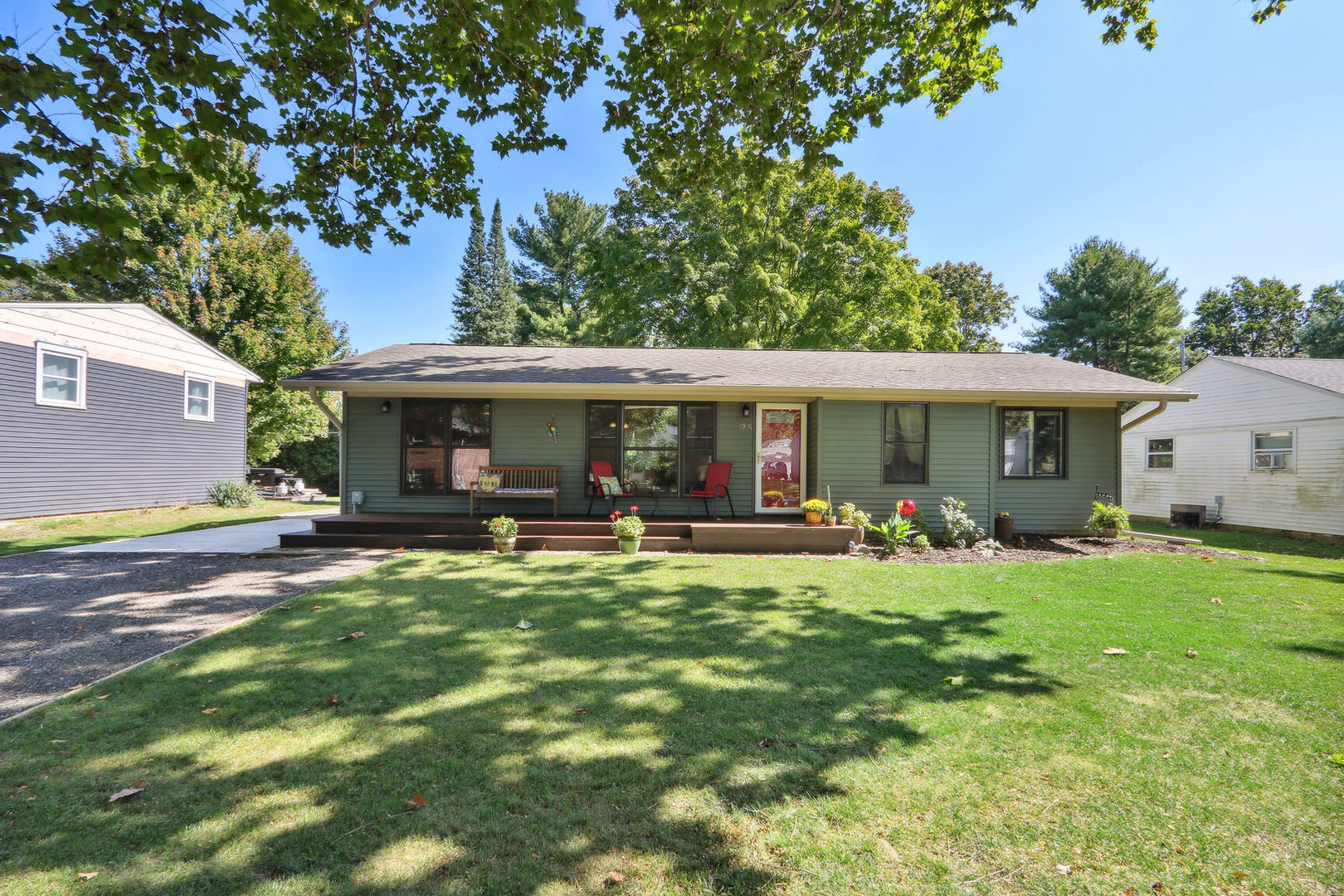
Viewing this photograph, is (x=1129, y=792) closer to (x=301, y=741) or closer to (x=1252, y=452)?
(x=301, y=741)

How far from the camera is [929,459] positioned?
9141mm

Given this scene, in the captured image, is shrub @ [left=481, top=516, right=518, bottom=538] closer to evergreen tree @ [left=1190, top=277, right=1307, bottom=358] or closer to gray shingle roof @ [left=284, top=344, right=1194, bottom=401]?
gray shingle roof @ [left=284, top=344, right=1194, bottom=401]

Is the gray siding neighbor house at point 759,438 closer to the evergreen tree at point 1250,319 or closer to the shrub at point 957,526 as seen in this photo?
the shrub at point 957,526

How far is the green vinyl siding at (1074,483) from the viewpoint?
370 inches

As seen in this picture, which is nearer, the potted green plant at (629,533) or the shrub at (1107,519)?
the potted green plant at (629,533)

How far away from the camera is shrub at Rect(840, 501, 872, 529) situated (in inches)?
328

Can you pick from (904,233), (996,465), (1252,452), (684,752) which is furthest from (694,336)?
(684,752)

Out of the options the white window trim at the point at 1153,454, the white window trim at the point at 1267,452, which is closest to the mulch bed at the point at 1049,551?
the white window trim at the point at 1267,452

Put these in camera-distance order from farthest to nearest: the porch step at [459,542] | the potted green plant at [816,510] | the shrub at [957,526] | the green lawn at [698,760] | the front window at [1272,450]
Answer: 1. the front window at [1272,450]
2. the shrub at [957,526]
3. the potted green plant at [816,510]
4. the porch step at [459,542]
5. the green lawn at [698,760]

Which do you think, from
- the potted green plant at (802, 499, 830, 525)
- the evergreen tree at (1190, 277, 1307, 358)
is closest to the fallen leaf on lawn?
the potted green plant at (802, 499, 830, 525)

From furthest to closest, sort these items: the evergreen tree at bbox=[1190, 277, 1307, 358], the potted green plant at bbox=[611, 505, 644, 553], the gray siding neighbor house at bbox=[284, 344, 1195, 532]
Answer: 1. the evergreen tree at bbox=[1190, 277, 1307, 358]
2. the gray siding neighbor house at bbox=[284, 344, 1195, 532]
3. the potted green plant at bbox=[611, 505, 644, 553]

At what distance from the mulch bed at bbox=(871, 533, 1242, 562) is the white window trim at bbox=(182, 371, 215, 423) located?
52.0ft

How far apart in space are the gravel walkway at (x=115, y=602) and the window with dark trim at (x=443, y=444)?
6.52 ft

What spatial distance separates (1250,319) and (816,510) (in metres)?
40.1
